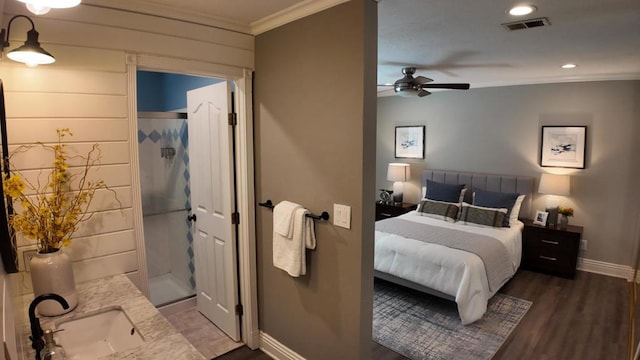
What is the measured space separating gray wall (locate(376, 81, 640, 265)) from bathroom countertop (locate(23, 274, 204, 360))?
15.6 ft

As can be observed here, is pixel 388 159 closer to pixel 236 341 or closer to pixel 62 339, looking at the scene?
pixel 236 341

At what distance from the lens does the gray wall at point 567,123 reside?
13.9 ft

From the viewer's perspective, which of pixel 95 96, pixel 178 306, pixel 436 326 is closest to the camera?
pixel 95 96

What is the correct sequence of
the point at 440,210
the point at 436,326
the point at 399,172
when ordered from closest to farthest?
1. the point at 436,326
2. the point at 440,210
3. the point at 399,172

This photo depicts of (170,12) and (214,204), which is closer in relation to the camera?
(170,12)

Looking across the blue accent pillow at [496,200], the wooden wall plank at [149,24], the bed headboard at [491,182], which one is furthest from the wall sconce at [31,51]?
the bed headboard at [491,182]

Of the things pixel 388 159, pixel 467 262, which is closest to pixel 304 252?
pixel 467 262

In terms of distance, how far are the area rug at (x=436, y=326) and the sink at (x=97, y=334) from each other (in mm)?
2045

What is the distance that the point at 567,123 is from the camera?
4520 mm

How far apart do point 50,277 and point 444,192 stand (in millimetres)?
4651

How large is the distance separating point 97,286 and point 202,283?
135 cm

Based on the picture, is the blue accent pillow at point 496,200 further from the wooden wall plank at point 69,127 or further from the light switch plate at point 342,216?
the wooden wall plank at point 69,127

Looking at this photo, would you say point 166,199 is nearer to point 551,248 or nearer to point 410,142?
point 410,142

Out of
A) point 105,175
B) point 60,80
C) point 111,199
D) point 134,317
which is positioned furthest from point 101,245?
point 60,80
